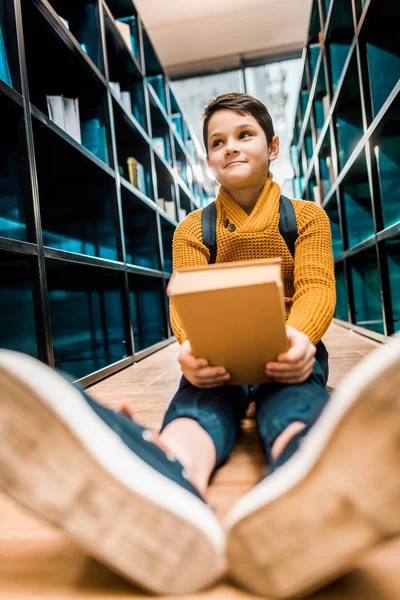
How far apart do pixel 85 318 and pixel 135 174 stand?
987mm

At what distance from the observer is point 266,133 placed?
3.31ft

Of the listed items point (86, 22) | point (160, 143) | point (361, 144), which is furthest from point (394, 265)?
point (160, 143)

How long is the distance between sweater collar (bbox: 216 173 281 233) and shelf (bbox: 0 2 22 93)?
79cm

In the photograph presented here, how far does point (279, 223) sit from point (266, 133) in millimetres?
249

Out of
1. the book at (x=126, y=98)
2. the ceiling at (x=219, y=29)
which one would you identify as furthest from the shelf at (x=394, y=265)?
the ceiling at (x=219, y=29)

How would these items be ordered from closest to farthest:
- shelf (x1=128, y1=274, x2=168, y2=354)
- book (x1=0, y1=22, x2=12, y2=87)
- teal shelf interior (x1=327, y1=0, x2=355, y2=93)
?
book (x1=0, y1=22, x2=12, y2=87) < teal shelf interior (x1=327, y1=0, x2=355, y2=93) < shelf (x1=128, y1=274, x2=168, y2=354)

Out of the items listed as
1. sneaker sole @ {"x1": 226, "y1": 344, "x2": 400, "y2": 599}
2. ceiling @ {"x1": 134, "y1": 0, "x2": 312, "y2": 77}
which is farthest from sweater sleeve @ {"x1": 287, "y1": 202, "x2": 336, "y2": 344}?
ceiling @ {"x1": 134, "y1": 0, "x2": 312, "y2": 77}

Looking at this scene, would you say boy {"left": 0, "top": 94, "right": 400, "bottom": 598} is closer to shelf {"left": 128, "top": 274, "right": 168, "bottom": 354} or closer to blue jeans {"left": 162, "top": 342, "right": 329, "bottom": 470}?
blue jeans {"left": 162, "top": 342, "right": 329, "bottom": 470}

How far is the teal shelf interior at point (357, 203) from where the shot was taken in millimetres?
2500

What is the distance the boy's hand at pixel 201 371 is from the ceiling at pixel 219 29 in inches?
166

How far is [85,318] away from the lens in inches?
98.0

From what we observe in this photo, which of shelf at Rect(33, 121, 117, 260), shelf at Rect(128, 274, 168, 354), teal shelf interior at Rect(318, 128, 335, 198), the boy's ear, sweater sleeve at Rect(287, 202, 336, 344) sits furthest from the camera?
teal shelf interior at Rect(318, 128, 335, 198)

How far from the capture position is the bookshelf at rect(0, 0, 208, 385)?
4.23 feet

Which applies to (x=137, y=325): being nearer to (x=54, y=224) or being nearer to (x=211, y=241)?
(x=54, y=224)
